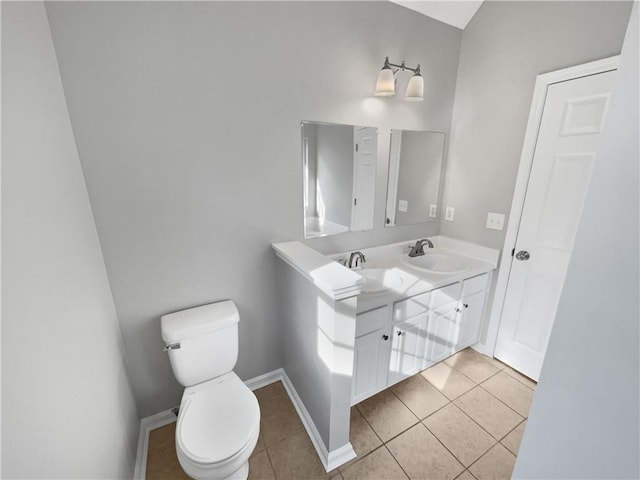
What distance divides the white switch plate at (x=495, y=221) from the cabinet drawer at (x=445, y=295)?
552 millimetres

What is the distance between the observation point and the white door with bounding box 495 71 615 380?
151 centimetres

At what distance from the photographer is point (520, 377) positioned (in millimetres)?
2002

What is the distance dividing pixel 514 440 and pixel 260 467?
4.71 feet

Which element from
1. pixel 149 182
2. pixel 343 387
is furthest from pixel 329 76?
pixel 343 387

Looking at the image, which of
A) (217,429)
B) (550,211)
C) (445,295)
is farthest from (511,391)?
(217,429)

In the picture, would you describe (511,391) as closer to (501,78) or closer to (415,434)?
(415,434)

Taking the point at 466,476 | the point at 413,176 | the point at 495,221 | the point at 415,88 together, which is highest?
the point at 415,88

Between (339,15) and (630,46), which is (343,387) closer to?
(630,46)

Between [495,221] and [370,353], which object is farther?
[495,221]

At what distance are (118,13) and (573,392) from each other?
1.86m

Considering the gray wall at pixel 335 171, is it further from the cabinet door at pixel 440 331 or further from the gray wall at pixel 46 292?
the gray wall at pixel 46 292

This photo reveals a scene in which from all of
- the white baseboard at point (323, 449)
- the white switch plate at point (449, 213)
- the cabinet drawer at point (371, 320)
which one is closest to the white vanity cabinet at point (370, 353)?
the cabinet drawer at point (371, 320)

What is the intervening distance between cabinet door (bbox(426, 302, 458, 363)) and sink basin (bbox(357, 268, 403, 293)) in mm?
322

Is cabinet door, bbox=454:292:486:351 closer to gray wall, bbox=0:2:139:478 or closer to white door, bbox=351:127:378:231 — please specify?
white door, bbox=351:127:378:231
